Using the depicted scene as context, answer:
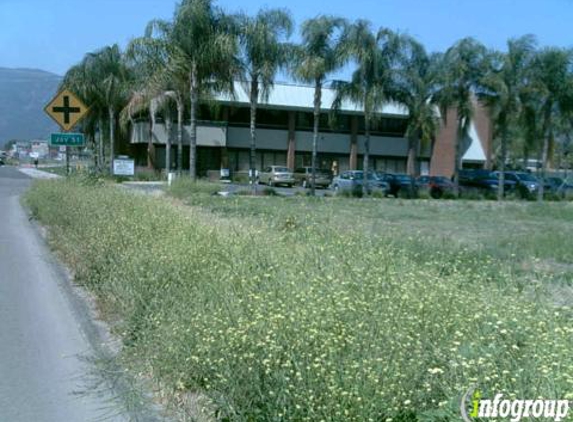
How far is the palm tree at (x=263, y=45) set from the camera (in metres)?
32.3

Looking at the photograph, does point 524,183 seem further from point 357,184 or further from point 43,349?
point 43,349

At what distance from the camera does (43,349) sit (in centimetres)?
711

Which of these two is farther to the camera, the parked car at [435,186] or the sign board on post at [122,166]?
the sign board on post at [122,166]

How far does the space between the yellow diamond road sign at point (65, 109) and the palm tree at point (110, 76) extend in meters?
24.5

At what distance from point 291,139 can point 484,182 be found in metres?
17.7

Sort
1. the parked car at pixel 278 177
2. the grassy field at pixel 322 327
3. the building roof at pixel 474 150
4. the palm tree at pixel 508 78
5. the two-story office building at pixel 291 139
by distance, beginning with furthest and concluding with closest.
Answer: the building roof at pixel 474 150, the two-story office building at pixel 291 139, the parked car at pixel 278 177, the palm tree at pixel 508 78, the grassy field at pixel 322 327

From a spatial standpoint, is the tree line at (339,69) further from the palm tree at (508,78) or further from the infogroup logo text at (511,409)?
the infogroup logo text at (511,409)

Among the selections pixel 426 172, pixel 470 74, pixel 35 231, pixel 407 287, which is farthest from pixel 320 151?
pixel 407 287

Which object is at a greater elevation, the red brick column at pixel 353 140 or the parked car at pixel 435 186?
the red brick column at pixel 353 140

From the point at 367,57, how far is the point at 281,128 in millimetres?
23122

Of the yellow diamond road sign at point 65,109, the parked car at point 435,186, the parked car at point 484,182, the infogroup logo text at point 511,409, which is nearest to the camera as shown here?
the infogroup logo text at point 511,409

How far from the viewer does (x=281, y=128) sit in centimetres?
5741

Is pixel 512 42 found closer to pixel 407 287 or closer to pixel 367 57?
pixel 367 57

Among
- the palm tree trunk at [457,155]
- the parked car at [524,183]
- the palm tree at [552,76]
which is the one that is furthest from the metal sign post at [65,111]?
the parked car at [524,183]
